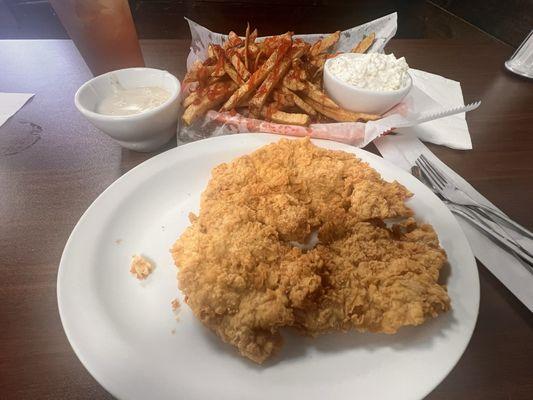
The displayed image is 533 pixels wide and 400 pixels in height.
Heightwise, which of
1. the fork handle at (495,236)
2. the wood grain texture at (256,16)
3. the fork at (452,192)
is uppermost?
the fork at (452,192)

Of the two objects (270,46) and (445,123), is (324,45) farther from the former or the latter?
(445,123)

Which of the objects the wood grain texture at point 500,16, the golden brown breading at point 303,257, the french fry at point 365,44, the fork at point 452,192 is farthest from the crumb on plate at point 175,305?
the wood grain texture at point 500,16

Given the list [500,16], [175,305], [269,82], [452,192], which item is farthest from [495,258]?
[500,16]

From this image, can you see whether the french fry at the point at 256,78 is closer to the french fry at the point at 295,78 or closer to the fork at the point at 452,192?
the french fry at the point at 295,78

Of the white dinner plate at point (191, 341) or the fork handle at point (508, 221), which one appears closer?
the white dinner plate at point (191, 341)

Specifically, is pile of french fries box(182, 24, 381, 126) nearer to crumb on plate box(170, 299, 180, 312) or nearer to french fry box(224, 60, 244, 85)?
french fry box(224, 60, 244, 85)

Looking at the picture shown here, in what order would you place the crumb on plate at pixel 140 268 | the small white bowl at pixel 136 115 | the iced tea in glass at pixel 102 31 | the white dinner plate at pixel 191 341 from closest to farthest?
the white dinner plate at pixel 191 341 → the crumb on plate at pixel 140 268 → the small white bowl at pixel 136 115 → the iced tea in glass at pixel 102 31

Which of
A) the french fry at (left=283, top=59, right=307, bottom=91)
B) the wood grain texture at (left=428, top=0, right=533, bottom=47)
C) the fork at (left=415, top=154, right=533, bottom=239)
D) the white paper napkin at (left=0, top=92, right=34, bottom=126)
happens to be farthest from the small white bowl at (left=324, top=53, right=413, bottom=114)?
the wood grain texture at (left=428, top=0, right=533, bottom=47)

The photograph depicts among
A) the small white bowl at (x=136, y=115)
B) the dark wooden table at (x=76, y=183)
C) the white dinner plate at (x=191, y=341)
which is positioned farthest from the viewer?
the small white bowl at (x=136, y=115)
